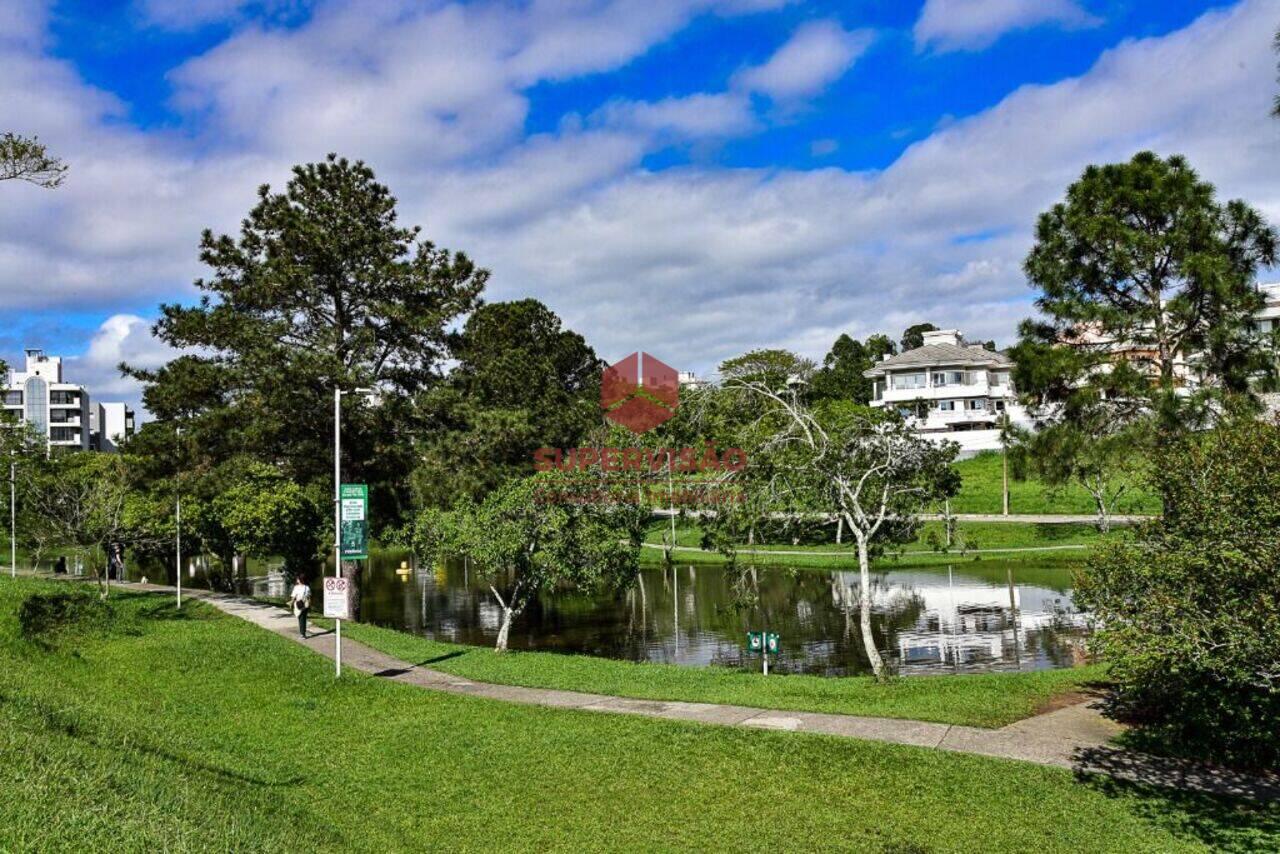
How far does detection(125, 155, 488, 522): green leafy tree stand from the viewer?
29.3 metres

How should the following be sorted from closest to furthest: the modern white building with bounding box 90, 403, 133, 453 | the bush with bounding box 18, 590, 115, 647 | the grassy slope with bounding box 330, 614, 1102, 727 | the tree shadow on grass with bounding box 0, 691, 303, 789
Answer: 1. the tree shadow on grass with bounding box 0, 691, 303, 789
2. the grassy slope with bounding box 330, 614, 1102, 727
3. the bush with bounding box 18, 590, 115, 647
4. the modern white building with bounding box 90, 403, 133, 453

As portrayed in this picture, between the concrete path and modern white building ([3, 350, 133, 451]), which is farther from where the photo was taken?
modern white building ([3, 350, 133, 451])

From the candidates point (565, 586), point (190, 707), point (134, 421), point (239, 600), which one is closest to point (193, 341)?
point (239, 600)

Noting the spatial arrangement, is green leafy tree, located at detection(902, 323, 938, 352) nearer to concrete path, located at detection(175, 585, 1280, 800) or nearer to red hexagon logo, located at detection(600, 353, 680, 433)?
red hexagon logo, located at detection(600, 353, 680, 433)

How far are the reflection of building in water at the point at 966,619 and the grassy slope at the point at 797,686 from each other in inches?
246

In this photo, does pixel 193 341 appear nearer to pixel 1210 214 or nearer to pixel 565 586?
pixel 565 586

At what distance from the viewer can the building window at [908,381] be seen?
259 feet

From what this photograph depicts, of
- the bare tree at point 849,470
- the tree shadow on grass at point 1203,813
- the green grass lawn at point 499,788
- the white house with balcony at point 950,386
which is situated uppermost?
the white house with balcony at point 950,386

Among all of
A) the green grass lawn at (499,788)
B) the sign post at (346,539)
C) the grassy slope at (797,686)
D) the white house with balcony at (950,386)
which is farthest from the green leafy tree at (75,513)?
the white house with balcony at (950,386)

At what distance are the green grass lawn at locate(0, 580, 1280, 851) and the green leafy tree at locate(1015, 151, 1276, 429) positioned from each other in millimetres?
10889

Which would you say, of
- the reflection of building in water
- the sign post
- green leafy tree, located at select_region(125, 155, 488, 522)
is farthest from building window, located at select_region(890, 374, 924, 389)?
the sign post

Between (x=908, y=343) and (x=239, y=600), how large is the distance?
93651 millimetres

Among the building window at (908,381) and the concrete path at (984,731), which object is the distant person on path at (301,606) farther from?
the building window at (908,381)

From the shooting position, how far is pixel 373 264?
32.1 metres
